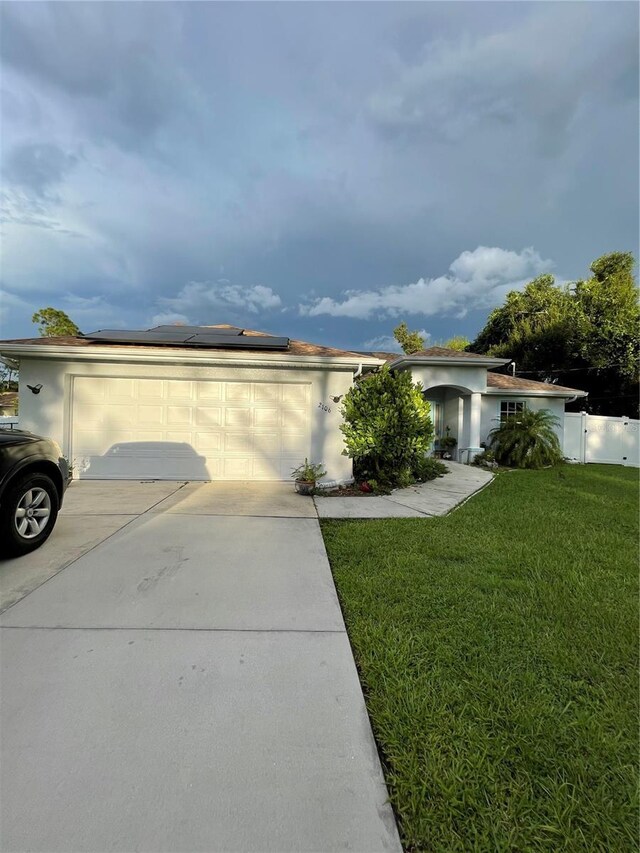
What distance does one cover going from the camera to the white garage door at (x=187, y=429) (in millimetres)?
7391

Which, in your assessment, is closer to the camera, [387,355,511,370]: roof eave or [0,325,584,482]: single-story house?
[0,325,584,482]: single-story house

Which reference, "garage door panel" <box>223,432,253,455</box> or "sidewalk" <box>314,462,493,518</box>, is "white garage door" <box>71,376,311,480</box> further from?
"sidewalk" <box>314,462,493,518</box>

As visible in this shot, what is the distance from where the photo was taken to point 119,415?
742 cm

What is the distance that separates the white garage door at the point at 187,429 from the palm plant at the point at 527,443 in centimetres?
734

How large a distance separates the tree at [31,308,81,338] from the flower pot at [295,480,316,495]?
24.6 metres

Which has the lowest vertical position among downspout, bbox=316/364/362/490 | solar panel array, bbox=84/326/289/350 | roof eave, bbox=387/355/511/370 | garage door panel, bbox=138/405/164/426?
downspout, bbox=316/364/362/490

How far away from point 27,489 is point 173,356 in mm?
A: 4094

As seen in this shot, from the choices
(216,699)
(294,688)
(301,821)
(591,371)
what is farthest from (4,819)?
(591,371)

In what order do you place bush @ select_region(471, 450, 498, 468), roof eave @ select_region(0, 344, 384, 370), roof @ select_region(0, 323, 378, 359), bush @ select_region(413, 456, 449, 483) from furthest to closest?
bush @ select_region(471, 450, 498, 468), bush @ select_region(413, 456, 449, 483), roof @ select_region(0, 323, 378, 359), roof eave @ select_region(0, 344, 384, 370)

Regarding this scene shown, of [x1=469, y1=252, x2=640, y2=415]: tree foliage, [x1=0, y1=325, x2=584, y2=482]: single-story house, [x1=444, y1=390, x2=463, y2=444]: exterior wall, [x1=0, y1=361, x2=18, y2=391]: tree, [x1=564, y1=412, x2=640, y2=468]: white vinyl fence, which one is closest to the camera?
[x1=0, y1=325, x2=584, y2=482]: single-story house

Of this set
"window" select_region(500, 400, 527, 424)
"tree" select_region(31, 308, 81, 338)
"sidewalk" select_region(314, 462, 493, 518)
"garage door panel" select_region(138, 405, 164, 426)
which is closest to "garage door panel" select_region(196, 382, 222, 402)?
"garage door panel" select_region(138, 405, 164, 426)

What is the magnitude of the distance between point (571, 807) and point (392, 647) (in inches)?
40.0

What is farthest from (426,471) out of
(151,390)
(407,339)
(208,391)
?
(407,339)

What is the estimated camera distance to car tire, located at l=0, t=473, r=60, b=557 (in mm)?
3387
